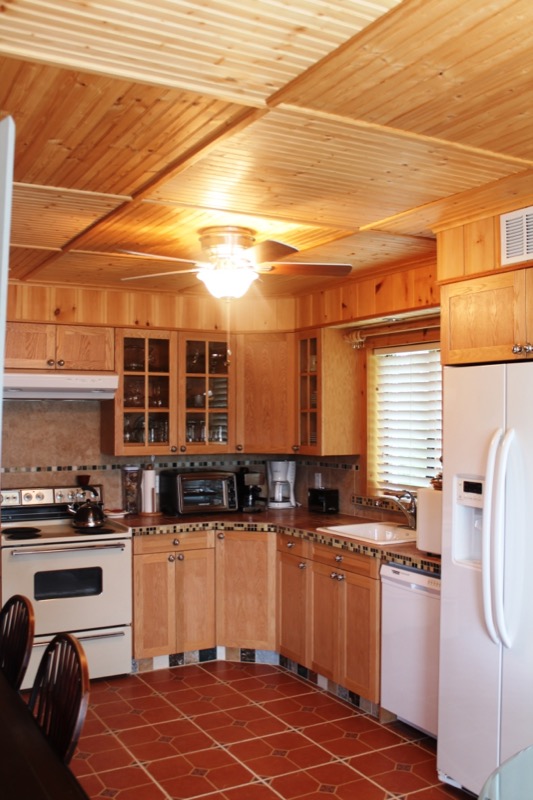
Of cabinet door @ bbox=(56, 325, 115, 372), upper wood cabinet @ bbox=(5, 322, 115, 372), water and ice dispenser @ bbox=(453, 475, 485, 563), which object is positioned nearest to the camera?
water and ice dispenser @ bbox=(453, 475, 485, 563)

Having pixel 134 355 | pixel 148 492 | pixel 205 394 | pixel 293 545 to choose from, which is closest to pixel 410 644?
pixel 293 545

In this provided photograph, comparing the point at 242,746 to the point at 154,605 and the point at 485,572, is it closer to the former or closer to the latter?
the point at 154,605

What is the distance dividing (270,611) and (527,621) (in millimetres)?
2340

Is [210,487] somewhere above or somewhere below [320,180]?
below

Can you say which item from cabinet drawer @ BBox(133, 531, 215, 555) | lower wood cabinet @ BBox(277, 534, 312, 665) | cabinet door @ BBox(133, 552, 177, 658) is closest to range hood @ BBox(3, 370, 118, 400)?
cabinet drawer @ BBox(133, 531, 215, 555)

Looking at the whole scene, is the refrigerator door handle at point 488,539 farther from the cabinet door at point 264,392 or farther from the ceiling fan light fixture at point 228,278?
the cabinet door at point 264,392

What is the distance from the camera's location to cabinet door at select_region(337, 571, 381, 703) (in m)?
4.07

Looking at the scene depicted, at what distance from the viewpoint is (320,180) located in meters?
2.96

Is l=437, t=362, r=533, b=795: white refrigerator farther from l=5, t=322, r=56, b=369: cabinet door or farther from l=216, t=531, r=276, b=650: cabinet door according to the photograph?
l=5, t=322, r=56, b=369: cabinet door

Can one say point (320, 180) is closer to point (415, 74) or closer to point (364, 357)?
point (415, 74)

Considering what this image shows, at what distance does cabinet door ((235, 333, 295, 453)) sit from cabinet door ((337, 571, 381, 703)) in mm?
1423

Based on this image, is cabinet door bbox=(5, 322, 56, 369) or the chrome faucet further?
cabinet door bbox=(5, 322, 56, 369)

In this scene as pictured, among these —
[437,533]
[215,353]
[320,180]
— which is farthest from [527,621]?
[215,353]

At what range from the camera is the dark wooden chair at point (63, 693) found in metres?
1.93
